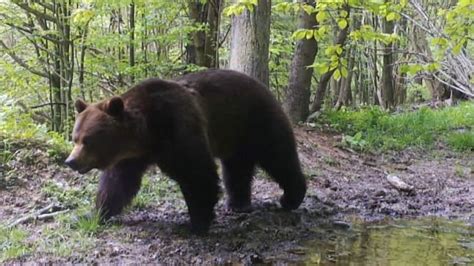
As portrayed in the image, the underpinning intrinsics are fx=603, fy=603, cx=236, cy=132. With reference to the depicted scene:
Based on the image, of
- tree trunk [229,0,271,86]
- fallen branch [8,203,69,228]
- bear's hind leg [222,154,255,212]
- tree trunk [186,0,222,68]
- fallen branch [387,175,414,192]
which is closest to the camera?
fallen branch [8,203,69,228]

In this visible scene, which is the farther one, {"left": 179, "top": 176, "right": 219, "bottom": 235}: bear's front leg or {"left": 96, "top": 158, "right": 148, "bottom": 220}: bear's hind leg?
{"left": 96, "top": 158, "right": 148, "bottom": 220}: bear's hind leg

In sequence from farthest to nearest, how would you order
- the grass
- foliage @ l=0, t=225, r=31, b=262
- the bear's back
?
the grass → the bear's back → foliage @ l=0, t=225, r=31, b=262

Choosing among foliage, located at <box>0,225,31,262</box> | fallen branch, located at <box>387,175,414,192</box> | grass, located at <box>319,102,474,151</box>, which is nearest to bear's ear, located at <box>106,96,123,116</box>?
foliage, located at <box>0,225,31,262</box>

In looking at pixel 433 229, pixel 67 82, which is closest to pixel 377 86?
pixel 67 82

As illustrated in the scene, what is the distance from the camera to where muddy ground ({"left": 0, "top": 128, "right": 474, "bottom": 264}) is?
4.63m

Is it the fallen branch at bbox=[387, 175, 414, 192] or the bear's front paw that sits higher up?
the bear's front paw

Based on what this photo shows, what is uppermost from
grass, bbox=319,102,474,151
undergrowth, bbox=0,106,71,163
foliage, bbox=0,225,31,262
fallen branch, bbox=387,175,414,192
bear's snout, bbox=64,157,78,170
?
bear's snout, bbox=64,157,78,170

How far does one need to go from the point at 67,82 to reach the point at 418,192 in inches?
295

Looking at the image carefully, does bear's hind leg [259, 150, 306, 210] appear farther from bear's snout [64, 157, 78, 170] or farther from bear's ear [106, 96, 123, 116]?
bear's snout [64, 157, 78, 170]

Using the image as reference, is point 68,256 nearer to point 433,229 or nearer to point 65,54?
point 433,229

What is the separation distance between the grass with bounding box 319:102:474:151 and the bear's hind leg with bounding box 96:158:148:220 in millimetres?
4869

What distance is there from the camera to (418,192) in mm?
7180

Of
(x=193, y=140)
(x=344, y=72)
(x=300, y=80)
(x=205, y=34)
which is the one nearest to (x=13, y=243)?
(x=193, y=140)

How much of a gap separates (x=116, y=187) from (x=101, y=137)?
0.74m
